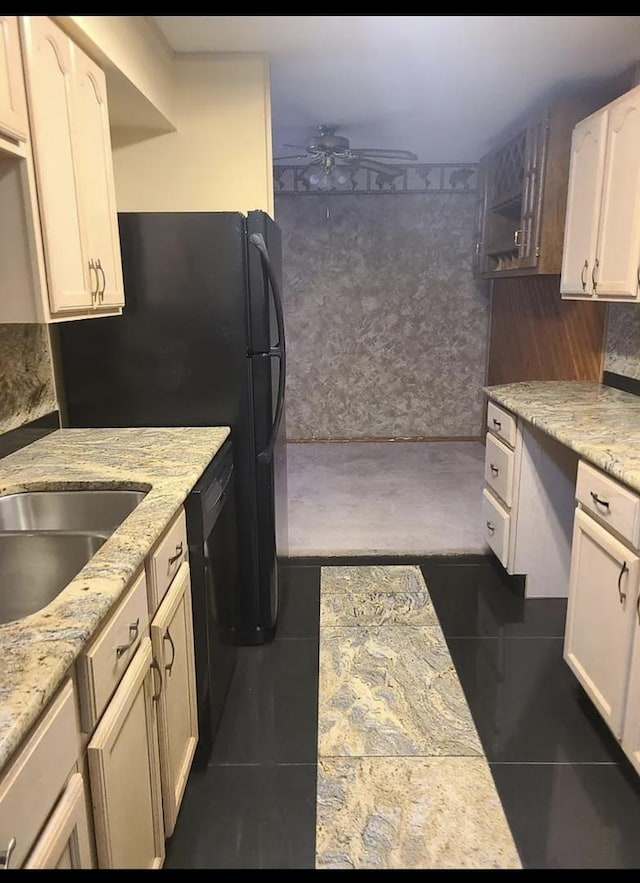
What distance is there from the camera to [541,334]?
3.76 m

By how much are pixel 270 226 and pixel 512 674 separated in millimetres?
1755

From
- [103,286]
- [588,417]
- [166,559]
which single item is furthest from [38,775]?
[588,417]

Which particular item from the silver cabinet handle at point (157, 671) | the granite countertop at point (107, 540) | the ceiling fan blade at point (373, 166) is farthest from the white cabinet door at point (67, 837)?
the ceiling fan blade at point (373, 166)

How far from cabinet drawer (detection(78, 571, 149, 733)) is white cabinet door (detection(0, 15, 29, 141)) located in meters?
0.89

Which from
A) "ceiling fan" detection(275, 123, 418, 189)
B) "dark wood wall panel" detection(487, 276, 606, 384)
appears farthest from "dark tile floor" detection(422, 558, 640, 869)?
"ceiling fan" detection(275, 123, 418, 189)

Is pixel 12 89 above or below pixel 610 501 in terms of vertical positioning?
above

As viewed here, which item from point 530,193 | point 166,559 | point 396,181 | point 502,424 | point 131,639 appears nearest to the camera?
point 131,639

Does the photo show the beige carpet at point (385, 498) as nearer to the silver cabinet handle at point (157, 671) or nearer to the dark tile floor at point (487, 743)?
the dark tile floor at point (487, 743)

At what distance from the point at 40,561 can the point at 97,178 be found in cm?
97

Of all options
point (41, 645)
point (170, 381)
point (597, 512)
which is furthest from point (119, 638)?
point (597, 512)

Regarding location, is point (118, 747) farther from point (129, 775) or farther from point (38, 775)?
point (38, 775)

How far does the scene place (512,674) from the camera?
2.14 meters

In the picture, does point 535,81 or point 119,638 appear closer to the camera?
point 119,638
